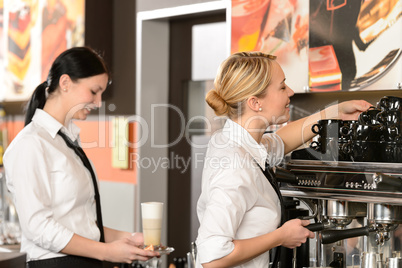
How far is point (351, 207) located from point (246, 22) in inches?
41.2

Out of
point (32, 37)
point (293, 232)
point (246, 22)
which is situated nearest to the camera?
point (293, 232)

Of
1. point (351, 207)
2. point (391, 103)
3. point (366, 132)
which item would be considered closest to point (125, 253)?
point (351, 207)

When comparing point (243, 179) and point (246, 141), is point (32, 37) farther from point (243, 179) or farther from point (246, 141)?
point (243, 179)

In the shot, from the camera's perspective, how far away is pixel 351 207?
6.58 feet

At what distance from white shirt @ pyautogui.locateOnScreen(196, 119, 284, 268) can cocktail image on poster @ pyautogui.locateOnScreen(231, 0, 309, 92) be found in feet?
2.24

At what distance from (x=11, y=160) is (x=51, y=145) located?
151mm

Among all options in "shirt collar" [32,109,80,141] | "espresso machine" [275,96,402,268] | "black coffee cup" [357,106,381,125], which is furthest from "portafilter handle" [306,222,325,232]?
"shirt collar" [32,109,80,141]

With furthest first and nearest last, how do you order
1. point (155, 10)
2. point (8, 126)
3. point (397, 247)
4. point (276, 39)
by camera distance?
point (8, 126)
point (155, 10)
point (276, 39)
point (397, 247)

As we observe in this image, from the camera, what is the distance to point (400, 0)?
2.08 meters

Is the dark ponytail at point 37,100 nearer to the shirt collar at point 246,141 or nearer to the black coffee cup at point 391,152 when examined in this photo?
the shirt collar at point 246,141

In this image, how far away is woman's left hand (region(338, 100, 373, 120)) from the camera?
79.8 inches

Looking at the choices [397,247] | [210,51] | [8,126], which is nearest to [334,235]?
[397,247]

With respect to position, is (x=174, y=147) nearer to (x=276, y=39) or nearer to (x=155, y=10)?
(x=155, y=10)

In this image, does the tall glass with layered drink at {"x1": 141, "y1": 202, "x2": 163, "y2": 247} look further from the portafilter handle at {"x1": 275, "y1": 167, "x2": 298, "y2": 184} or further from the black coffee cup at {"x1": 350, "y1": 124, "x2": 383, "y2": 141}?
the black coffee cup at {"x1": 350, "y1": 124, "x2": 383, "y2": 141}
